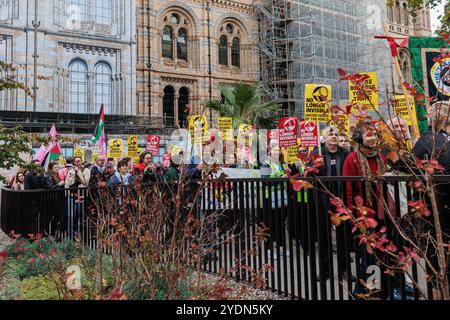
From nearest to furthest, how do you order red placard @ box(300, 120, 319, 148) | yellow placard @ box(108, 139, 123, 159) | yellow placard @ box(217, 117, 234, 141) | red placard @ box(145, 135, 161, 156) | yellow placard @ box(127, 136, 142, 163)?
red placard @ box(300, 120, 319, 148)
yellow placard @ box(217, 117, 234, 141)
yellow placard @ box(127, 136, 142, 163)
red placard @ box(145, 135, 161, 156)
yellow placard @ box(108, 139, 123, 159)

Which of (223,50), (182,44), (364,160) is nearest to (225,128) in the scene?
(364,160)

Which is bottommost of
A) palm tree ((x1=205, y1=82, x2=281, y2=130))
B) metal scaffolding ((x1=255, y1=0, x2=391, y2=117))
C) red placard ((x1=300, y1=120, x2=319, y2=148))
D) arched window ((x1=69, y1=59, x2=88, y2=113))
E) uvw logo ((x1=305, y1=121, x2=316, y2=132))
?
red placard ((x1=300, y1=120, x2=319, y2=148))

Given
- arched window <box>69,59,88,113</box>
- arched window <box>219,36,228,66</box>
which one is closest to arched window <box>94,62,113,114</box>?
arched window <box>69,59,88,113</box>

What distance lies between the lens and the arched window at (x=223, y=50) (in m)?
33.3

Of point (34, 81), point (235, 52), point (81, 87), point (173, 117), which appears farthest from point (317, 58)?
point (34, 81)

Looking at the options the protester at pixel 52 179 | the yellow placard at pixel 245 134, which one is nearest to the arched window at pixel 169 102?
the yellow placard at pixel 245 134

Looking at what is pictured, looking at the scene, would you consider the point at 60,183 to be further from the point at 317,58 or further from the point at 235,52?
the point at 235,52

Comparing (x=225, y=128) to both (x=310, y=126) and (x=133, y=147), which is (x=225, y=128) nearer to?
(x=133, y=147)

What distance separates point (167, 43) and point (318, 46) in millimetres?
11689

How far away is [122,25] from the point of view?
26.0 metres

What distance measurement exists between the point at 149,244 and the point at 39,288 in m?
1.78

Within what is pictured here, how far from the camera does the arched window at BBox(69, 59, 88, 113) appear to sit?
24688 millimetres

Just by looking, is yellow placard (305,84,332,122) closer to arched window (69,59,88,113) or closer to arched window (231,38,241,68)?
arched window (69,59,88,113)

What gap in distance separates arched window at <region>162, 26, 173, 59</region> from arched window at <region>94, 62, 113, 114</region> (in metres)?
6.15
